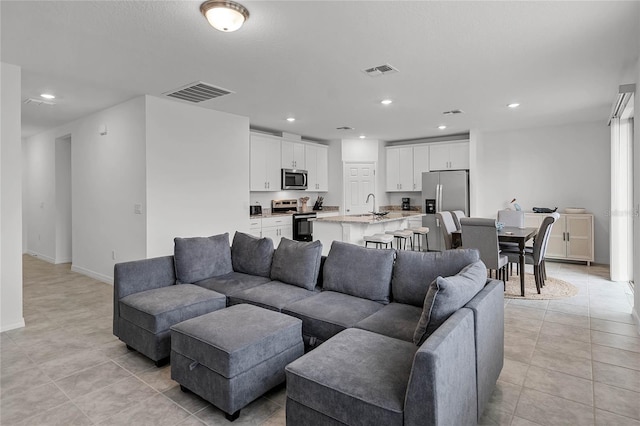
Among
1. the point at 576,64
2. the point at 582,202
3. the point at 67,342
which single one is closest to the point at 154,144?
the point at 67,342

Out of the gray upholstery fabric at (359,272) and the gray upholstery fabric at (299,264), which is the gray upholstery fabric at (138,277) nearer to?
the gray upholstery fabric at (299,264)

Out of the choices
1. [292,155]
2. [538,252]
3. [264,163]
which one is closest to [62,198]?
[264,163]

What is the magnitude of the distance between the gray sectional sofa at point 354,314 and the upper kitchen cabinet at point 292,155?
135 inches

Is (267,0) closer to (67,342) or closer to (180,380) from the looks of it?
(180,380)

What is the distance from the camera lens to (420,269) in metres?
2.60

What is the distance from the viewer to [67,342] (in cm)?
308

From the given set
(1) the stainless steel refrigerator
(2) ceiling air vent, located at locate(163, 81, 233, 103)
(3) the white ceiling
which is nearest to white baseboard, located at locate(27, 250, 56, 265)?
(3) the white ceiling

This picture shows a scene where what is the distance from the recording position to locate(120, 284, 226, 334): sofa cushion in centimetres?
260

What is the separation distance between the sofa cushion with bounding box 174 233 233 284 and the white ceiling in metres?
1.74

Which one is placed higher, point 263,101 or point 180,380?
point 263,101

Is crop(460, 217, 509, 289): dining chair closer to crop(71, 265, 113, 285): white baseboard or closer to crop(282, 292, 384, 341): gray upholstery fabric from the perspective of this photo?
crop(282, 292, 384, 341): gray upholstery fabric

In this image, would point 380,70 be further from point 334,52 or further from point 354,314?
point 354,314

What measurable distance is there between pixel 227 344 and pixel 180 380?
53 cm

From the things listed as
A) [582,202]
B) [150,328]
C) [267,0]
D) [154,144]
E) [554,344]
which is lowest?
[554,344]
